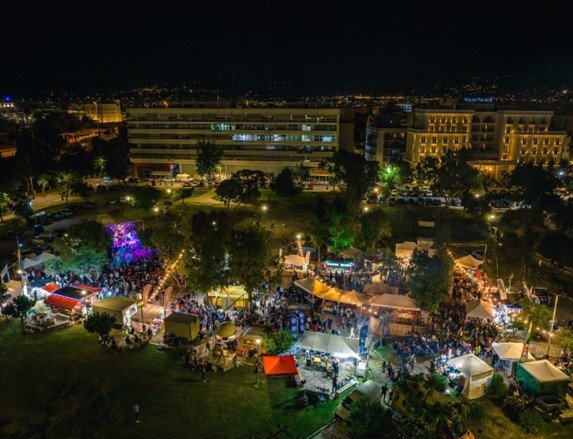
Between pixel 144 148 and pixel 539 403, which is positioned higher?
pixel 144 148

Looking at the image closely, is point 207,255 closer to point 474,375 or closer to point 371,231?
point 371,231

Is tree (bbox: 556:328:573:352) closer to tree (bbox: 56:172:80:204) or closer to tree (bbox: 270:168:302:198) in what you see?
tree (bbox: 270:168:302:198)

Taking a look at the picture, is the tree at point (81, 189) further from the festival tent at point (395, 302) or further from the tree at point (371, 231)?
the festival tent at point (395, 302)

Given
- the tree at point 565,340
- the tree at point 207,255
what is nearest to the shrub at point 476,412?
the tree at point 565,340

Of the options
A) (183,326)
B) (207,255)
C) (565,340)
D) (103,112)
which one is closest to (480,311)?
(565,340)

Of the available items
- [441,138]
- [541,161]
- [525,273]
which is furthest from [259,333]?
[541,161]

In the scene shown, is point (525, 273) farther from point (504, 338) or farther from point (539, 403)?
point (539, 403)
